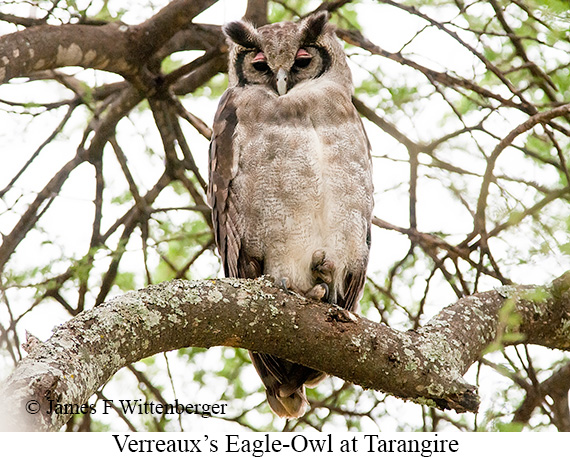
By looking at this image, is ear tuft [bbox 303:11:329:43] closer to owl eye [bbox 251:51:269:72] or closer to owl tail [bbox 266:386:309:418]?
owl eye [bbox 251:51:269:72]

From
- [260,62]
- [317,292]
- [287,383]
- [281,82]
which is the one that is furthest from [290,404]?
[260,62]

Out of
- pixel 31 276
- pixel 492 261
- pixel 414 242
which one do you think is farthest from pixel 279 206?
pixel 31 276

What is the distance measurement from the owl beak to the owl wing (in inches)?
9.3

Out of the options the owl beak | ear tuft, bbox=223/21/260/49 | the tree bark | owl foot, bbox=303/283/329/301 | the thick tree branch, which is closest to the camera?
the tree bark

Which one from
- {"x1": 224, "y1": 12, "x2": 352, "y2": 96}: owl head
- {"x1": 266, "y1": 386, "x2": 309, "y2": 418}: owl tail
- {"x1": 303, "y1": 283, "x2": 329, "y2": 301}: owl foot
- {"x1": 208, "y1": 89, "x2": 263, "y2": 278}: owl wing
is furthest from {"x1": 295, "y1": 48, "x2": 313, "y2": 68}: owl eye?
{"x1": 266, "y1": 386, "x2": 309, "y2": 418}: owl tail

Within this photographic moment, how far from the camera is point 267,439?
10.8 feet

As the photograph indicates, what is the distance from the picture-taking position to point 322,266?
3.33 meters

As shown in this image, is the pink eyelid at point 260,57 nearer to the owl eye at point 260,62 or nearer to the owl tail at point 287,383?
the owl eye at point 260,62

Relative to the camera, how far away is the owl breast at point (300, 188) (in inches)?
130

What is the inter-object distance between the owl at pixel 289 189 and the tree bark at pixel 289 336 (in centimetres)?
61

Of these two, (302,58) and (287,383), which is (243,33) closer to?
(302,58)

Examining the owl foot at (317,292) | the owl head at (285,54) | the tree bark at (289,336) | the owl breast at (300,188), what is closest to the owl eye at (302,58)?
the owl head at (285,54)

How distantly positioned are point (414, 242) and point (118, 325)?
179cm

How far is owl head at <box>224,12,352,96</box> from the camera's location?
3619mm
